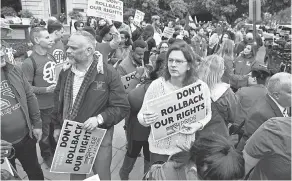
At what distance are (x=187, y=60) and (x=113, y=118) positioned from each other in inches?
33.4

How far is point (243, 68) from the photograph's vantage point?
5.56m

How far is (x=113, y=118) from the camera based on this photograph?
2.68 m

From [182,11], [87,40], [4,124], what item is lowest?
[4,124]

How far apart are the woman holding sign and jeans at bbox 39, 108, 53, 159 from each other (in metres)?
1.81

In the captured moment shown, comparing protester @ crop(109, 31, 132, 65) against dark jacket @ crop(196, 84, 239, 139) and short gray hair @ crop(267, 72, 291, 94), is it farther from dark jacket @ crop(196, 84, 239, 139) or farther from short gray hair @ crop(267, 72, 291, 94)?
short gray hair @ crop(267, 72, 291, 94)

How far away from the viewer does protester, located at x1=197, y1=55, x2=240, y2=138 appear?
2787 millimetres

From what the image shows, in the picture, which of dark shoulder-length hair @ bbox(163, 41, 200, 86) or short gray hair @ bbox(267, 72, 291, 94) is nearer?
short gray hair @ bbox(267, 72, 291, 94)

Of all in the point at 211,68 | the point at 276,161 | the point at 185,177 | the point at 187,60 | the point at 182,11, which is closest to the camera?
the point at 185,177

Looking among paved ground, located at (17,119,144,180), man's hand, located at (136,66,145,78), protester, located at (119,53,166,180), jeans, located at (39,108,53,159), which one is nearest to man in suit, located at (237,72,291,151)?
protester, located at (119,53,166,180)

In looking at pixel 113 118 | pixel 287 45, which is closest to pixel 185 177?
pixel 113 118

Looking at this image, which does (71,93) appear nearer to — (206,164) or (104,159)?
(104,159)

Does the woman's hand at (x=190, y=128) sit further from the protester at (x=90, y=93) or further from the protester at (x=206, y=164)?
the protester at (x=206, y=164)

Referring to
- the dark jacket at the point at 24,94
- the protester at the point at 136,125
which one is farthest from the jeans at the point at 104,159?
the dark jacket at the point at 24,94

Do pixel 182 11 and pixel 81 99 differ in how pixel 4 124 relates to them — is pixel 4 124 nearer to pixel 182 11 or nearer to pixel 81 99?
pixel 81 99
